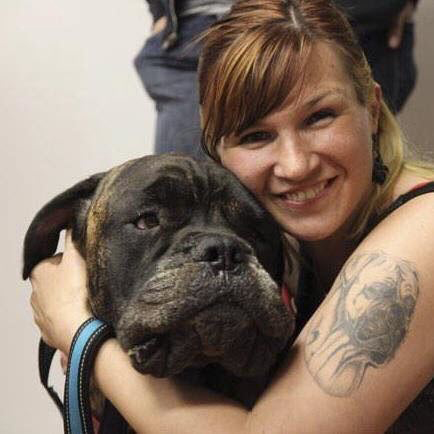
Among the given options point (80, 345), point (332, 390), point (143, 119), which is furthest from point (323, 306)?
point (143, 119)

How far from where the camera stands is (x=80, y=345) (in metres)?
1.28

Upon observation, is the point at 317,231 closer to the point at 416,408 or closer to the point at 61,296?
the point at 416,408

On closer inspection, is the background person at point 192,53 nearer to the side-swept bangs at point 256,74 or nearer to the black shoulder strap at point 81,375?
the side-swept bangs at point 256,74

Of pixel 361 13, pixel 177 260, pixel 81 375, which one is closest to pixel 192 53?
pixel 361 13

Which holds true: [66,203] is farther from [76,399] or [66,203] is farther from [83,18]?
[83,18]

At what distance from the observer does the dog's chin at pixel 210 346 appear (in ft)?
3.72

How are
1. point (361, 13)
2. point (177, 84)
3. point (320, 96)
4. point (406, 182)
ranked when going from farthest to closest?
point (177, 84) < point (361, 13) < point (406, 182) < point (320, 96)

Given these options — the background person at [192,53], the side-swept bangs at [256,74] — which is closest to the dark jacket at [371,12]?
the background person at [192,53]

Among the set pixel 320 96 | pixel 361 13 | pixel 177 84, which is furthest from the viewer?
pixel 177 84

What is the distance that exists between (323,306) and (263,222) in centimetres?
24

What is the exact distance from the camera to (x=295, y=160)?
1354 millimetres

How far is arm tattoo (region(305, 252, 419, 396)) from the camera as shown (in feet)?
3.79

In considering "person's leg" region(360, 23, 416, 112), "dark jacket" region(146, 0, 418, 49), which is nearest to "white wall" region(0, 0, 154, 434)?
"dark jacket" region(146, 0, 418, 49)

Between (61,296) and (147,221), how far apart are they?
0.25 meters
